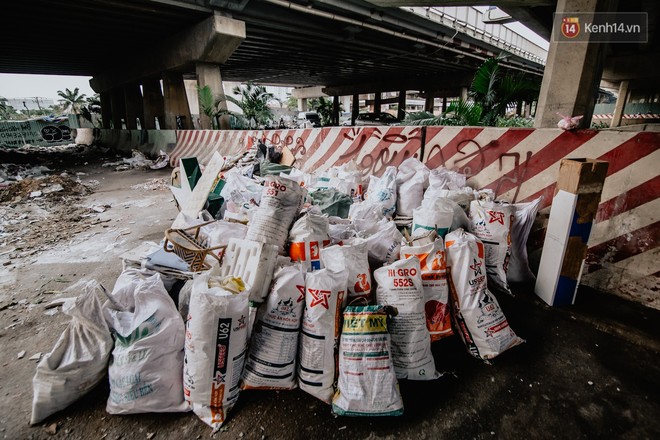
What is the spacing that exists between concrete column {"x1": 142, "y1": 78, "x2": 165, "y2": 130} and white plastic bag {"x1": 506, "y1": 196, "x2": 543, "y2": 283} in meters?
15.1

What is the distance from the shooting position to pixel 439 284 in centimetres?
170

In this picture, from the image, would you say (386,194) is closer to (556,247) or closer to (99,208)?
(556,247)

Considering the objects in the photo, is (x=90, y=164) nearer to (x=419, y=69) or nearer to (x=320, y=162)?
(x=320, y=162)

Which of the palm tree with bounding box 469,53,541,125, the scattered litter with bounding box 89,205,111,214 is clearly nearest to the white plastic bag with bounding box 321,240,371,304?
the palm tree with bounding box 469,53,541,125

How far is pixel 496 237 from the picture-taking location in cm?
219

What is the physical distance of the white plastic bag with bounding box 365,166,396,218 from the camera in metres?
2.82

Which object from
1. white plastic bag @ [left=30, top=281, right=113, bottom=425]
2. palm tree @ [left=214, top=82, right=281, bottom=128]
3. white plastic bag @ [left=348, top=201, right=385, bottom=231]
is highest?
palm tree @ [left=214, top=82, right=281, bottom=128]

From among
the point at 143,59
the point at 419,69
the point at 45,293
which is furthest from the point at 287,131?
the point at 419,69

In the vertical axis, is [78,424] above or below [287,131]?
below

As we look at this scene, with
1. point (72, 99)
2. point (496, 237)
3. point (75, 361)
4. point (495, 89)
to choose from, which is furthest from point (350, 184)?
point (72, 99)

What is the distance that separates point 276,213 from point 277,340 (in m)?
0.89

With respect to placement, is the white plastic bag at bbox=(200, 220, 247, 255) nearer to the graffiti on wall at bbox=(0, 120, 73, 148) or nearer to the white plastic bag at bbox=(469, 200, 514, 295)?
the white plastic bag at bbox=(469, 200, 514, 295)

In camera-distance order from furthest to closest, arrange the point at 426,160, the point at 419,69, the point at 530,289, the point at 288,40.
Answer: the point at 419,69 → the point at 288,40 → the point at 426,160 → the point at 530,289

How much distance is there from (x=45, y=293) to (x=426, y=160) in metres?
3.56
